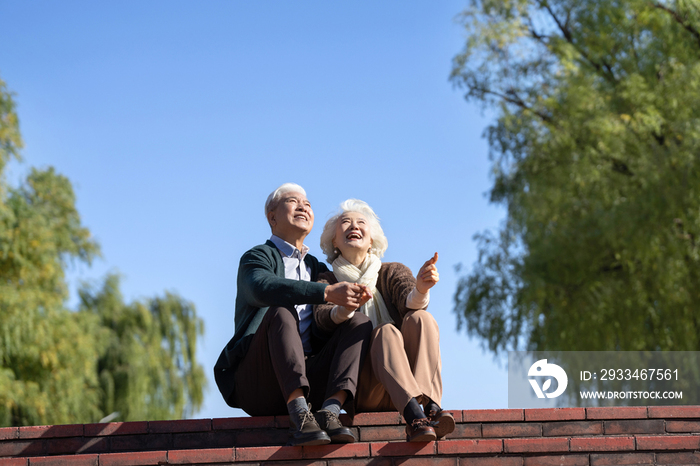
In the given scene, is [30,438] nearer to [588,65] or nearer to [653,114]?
[653,114]

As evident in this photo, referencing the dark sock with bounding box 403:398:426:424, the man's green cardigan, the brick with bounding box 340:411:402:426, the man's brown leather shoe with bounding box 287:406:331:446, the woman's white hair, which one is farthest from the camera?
the woman's white hair

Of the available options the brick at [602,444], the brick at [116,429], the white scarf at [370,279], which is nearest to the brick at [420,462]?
the brick at [602,444]

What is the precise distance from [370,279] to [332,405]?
2.44ft

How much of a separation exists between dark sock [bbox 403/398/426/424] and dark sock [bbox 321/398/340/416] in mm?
284

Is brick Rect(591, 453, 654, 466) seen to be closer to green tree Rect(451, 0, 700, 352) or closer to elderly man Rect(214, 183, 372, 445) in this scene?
elderly man Rect(214, 183, 372, 445)

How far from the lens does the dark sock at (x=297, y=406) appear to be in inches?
122

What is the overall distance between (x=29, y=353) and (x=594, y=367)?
739 cm

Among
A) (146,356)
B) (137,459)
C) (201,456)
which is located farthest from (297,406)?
(146,356)

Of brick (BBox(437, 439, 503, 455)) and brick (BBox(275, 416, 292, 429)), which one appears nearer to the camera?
brick (BBox(437, 439, 503, 455))

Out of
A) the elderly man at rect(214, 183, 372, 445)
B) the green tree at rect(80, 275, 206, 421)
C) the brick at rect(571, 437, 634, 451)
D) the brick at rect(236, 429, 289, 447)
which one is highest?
the green tree at rect(80, 275, 206, 421)

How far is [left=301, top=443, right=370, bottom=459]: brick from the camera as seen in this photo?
3041 mm

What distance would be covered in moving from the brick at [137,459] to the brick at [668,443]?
1993 millimetres

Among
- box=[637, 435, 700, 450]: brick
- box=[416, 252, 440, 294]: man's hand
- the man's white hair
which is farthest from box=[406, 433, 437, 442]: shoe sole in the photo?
the man's white hair

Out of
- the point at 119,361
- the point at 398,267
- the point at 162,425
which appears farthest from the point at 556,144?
the point at 119,361
